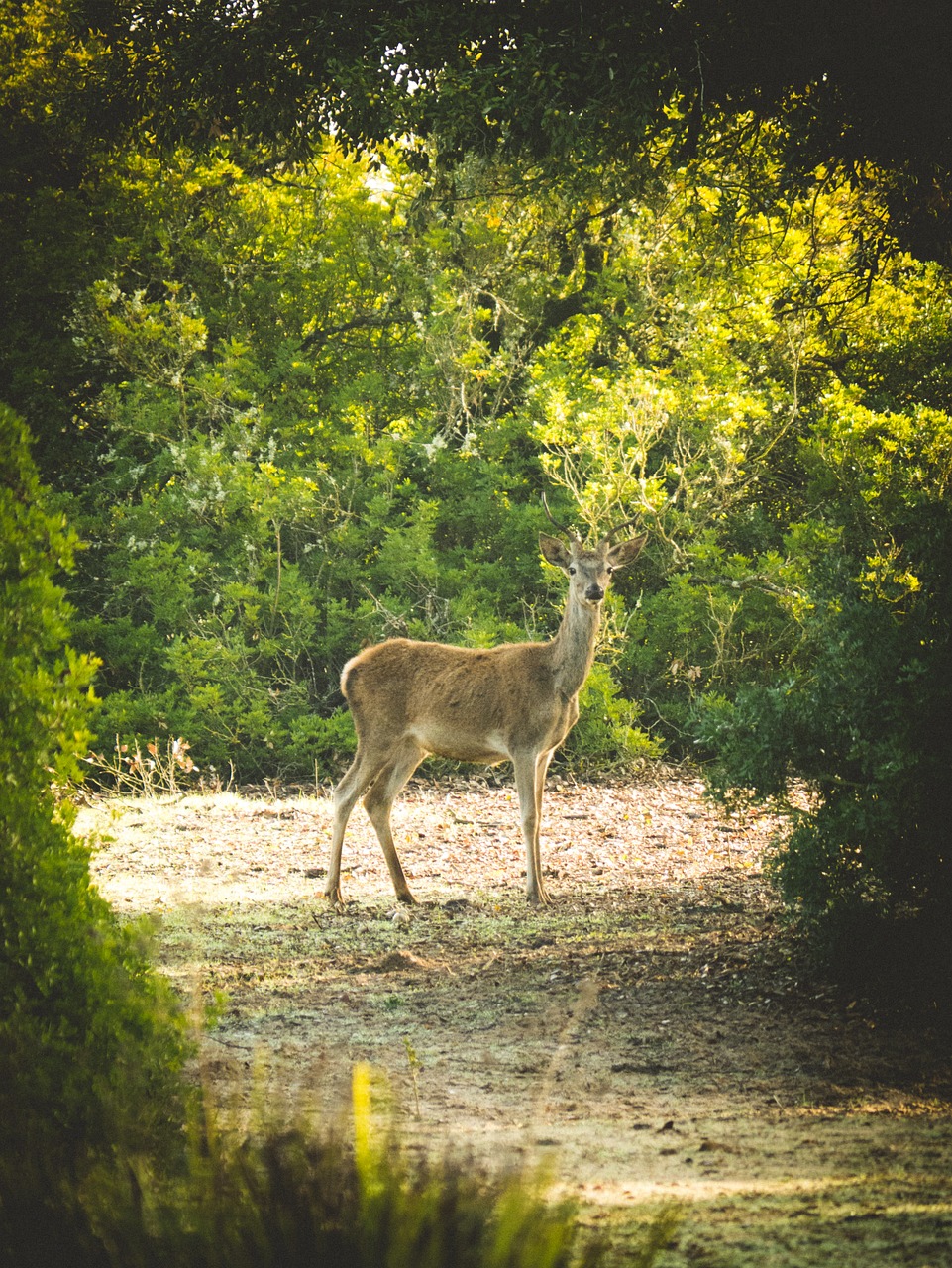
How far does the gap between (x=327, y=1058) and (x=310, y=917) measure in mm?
3091

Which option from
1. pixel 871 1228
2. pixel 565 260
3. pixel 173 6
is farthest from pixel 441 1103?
pixel 565 260

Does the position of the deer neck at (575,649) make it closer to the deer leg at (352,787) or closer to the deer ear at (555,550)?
the deer ear at (555,550)

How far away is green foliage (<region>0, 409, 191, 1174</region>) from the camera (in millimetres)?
3385

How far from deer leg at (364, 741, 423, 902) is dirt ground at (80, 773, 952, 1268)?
0.18 m

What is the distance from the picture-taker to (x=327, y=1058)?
16.7 feet

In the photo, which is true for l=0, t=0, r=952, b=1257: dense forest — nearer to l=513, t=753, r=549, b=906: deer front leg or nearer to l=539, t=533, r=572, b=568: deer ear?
l=539, t=533, r=572, b=568: deer ear

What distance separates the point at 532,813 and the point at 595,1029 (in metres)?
3.12

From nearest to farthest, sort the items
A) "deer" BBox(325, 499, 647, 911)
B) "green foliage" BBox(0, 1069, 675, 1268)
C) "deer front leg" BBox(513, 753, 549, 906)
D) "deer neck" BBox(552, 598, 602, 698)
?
"green foliage" BBox(0, 1069, 675, 1268) → "deer front leg" BBox(513, 753, 549, 906) → "deer" BBox(325, 499, 647, 911) → "deer neck" BBox(552, 598, 602, 698)

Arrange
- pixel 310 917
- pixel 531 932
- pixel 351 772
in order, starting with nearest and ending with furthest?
pixel 531 932 → pixel 310 917 → pixel 351 772

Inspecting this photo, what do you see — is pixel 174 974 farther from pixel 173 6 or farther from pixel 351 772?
pixel 173 6

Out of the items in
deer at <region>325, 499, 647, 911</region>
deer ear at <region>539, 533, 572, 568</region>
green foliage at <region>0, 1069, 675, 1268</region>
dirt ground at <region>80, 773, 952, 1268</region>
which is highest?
deer ear at <region>539, 533, 572, 568</region>

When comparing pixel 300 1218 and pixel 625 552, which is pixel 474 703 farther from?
pixel 300 1218

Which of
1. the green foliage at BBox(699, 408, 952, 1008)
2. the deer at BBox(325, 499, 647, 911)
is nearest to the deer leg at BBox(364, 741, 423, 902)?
the deer at BBox(325, 499, 647, 911)

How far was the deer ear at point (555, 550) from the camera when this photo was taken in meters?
9.63
